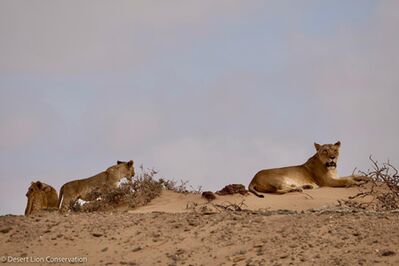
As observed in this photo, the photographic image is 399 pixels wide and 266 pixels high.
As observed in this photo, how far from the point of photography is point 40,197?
1814cm

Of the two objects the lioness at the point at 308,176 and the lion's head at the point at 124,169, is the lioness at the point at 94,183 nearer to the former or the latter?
the lion's head at the point at 124,169

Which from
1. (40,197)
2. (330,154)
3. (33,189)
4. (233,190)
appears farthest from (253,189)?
(33,189)

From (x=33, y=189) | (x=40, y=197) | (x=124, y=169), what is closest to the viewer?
Result: (x=33, y=189)

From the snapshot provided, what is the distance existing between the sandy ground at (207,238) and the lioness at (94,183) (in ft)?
24.8

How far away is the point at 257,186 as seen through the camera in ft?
70.1

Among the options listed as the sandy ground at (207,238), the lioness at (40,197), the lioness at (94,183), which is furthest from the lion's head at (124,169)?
the sandy ground at (207,238)

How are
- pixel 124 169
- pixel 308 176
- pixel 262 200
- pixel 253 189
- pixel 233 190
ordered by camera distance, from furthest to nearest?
pixel 308 176, pixel 124 169, pixel 253 189, pixel 233 190, pixel 262 200

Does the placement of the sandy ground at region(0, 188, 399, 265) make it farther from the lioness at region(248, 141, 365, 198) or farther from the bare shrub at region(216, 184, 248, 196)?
the lioness at region(248, 141, 365, 198)

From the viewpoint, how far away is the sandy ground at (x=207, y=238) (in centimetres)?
952

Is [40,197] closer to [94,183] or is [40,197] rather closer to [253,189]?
[94,183]

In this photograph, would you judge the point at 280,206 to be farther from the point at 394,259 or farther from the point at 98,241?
the point at 394,259

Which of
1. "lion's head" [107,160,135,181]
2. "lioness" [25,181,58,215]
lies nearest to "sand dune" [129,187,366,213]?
"lioness" [25,181,58,215]

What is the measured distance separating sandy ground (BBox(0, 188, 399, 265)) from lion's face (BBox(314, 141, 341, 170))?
399 inches

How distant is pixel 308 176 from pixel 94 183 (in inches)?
221
